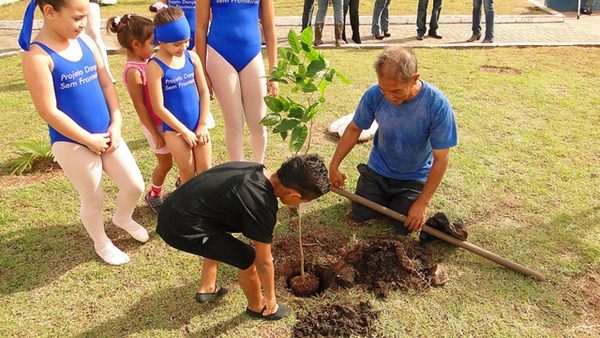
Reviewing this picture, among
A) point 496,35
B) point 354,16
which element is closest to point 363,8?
point 496,35

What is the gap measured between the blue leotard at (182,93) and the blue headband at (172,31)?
18 cm

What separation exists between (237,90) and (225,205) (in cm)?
151

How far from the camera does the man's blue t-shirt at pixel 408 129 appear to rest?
11.6 feet

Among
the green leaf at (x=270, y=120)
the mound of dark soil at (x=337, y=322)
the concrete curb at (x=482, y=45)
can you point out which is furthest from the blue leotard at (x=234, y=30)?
the concrete curb at (x=482, y=45)

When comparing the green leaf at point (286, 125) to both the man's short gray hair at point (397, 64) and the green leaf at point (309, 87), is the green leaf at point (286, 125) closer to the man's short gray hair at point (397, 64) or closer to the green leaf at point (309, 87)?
the green leaf at point (309, 87)

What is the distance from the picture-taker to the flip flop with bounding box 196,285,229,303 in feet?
10.3

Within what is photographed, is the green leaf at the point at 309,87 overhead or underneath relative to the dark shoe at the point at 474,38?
overhead

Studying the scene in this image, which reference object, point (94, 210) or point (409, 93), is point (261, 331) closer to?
point (94, 210)

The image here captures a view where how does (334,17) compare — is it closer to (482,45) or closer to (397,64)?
(482,45)

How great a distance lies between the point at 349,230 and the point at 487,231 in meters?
1.06

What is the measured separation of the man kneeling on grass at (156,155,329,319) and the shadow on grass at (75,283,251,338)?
1.26 ft

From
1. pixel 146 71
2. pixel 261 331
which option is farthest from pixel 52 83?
pixel 261 331

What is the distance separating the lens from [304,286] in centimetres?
332

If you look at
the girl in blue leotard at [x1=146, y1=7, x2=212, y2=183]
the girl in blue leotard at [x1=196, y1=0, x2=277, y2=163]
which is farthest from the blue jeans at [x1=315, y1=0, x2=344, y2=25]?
the girl in blue leotard at [x1=146, y1=7, x2=212, y2=183]
